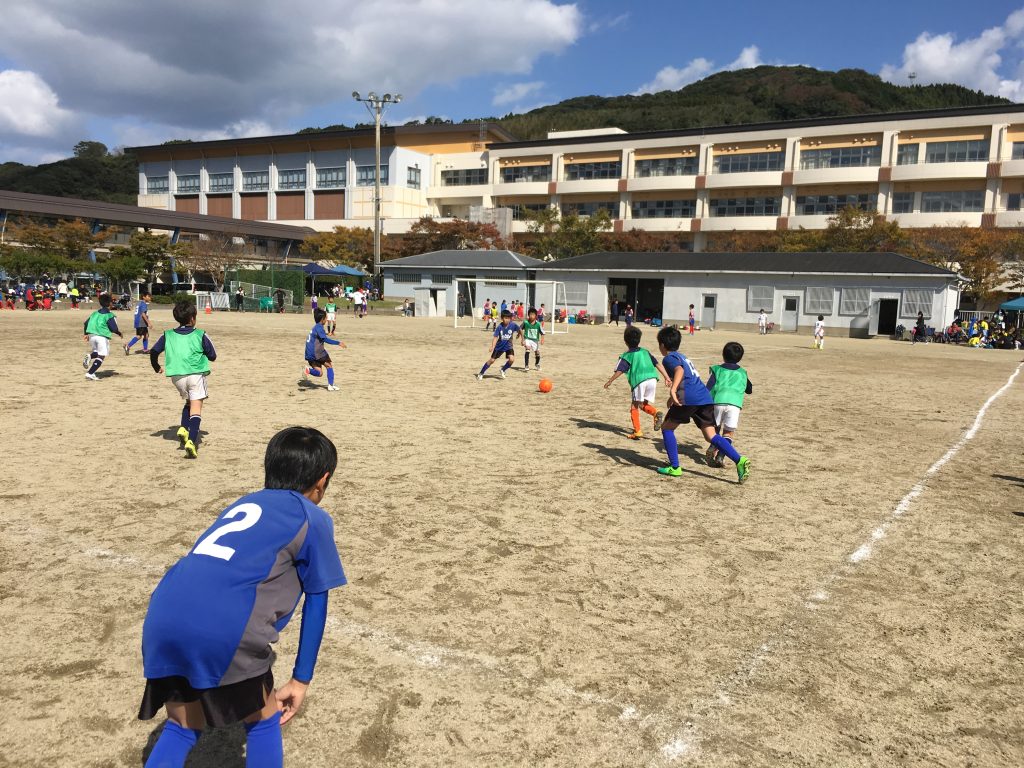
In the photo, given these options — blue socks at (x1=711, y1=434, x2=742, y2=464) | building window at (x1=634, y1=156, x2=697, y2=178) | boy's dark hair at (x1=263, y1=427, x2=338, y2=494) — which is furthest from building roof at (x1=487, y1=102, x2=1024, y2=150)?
boy's dark hair at (x1=263, y1=427, x2=338, y2=494)

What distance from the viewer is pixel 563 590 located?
462 centimetres

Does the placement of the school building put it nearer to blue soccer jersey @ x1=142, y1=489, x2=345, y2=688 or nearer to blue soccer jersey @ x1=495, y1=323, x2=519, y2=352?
blue soccer jersey @ x1=495, y1=323, x2=519, y2=352

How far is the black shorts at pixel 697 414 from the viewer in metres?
7.48

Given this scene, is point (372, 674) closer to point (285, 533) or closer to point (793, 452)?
point (285, 533)

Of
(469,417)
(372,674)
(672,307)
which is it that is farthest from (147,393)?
(672,307)

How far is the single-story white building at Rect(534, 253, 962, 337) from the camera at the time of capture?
36.5m

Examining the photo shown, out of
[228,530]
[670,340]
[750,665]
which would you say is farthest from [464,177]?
[228,530]

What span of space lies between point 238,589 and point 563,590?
9.32 ft

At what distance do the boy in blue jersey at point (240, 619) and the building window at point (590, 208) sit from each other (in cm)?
6522

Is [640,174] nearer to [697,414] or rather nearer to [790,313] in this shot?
[790,313]

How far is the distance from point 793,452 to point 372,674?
6.93 metres

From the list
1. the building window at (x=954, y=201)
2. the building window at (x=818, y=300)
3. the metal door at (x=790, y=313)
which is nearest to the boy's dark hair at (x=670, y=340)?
the metal door at (x=790, y=313)

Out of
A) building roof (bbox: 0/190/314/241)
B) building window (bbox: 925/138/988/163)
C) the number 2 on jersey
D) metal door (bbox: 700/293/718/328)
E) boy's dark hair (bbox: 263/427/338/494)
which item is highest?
building window (bbox: 925/138/988/163)

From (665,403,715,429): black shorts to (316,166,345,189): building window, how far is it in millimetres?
72654
